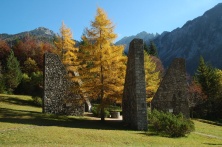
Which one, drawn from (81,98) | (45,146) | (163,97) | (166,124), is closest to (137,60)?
(166,124)

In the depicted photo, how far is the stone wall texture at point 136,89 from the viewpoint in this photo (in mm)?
19062

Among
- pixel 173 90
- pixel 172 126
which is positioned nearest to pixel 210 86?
pixel 173 90

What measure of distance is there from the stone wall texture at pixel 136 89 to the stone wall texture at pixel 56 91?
580 centimetres

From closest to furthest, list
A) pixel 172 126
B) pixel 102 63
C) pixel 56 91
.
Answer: pixel 172 126 < pixel 102 63 < pixel 56 91

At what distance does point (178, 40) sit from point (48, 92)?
143 m

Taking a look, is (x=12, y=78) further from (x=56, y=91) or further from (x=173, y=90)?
(x=173, y=90)

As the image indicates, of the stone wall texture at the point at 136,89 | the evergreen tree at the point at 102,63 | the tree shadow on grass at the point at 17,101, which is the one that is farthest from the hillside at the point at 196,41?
the stone wall texture at the point at 136,89

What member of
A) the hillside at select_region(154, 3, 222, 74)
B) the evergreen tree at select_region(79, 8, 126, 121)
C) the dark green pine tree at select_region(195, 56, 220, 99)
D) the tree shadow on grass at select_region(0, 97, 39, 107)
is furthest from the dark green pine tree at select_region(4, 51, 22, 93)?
the hillside at select_region(154, 3, 222, 74)

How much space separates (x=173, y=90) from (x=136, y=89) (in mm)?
8866

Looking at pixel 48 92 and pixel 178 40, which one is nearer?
pixel 48 92

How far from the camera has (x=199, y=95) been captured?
1716 inches

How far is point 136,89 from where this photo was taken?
63.4ft

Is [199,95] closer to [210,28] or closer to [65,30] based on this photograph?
[65,30]

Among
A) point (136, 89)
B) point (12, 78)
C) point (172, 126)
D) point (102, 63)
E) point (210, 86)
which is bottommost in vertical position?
point (172, 126)
